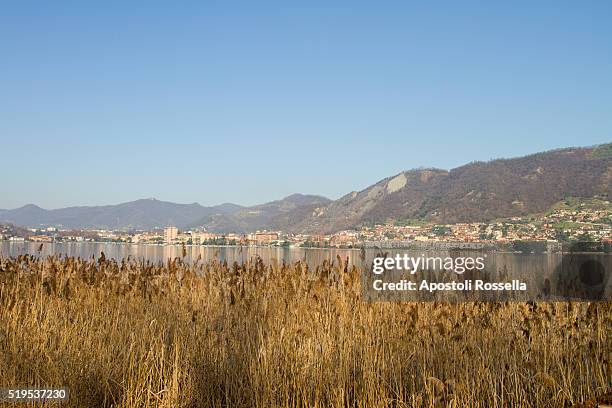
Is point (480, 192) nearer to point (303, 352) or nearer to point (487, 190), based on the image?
point (487, 190)

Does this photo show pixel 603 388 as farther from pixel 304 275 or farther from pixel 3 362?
pixel 304 275

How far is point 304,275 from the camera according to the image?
9320 millimetres

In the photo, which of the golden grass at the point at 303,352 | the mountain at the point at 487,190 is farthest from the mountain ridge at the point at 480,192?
the golden grass at the point at 303,352

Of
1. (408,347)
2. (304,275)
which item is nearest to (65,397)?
(408,347)

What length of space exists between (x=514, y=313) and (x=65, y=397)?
553 cm

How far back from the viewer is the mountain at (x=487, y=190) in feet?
252

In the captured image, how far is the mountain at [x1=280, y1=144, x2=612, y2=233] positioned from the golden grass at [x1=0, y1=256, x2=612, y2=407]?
63327mm

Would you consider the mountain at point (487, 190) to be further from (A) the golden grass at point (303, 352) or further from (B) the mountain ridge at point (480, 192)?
(A) the golden grass at point (303, 352)

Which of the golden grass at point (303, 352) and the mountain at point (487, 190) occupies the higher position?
the mountain at point (487, 190)

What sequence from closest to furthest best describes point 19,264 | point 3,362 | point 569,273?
point 3,362
point 569,273
point 19,264

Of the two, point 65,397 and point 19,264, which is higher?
point 19,264

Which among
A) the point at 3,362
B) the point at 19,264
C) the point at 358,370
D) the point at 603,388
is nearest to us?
the point at 603,388

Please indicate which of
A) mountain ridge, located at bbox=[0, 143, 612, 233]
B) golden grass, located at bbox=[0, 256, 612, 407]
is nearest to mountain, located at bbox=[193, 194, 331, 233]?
mountain ridge, located at bbox=[0, 143, 612, 233]

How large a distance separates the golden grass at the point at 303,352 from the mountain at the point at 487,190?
2493 inches
